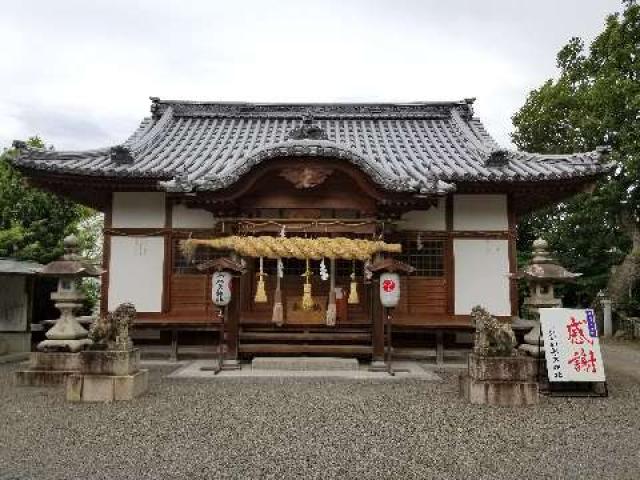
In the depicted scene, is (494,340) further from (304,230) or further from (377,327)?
(304,230)

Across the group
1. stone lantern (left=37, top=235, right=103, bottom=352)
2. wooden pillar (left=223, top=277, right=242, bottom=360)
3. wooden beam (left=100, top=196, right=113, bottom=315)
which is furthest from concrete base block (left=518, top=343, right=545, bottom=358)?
wooden beam (left=100, top=196, right=113, bottom=315)

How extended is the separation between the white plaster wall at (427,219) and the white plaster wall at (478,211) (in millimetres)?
302

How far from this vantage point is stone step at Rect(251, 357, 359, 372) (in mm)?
11320

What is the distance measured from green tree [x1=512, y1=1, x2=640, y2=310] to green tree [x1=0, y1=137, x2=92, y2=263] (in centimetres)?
2206

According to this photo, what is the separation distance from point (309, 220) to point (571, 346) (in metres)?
5.96

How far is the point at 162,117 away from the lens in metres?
16.8

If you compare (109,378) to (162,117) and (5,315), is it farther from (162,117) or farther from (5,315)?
(162,117)

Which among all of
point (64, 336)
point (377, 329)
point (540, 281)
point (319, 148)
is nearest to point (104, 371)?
point (64, 336)

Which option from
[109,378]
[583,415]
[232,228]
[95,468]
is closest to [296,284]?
[232,228]

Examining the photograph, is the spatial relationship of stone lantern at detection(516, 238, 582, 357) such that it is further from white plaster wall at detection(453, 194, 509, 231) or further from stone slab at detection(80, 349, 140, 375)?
stone slab at detection(80, 349, 140, 375)

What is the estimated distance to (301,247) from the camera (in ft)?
37.0

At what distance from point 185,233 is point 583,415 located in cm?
949

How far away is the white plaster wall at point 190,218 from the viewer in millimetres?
13141

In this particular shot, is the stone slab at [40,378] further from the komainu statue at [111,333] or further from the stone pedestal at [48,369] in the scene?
the komainu statue at [111,333]
